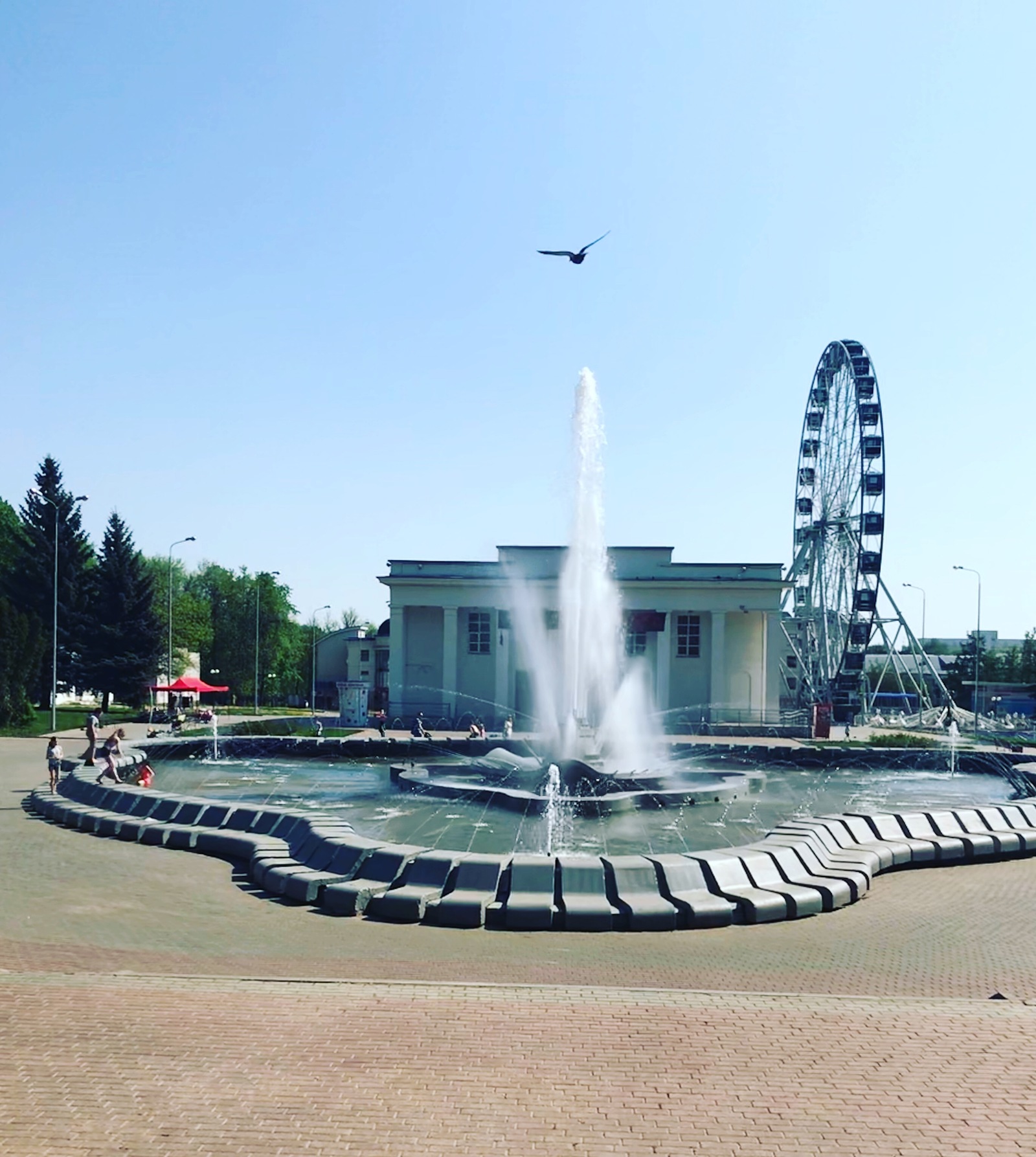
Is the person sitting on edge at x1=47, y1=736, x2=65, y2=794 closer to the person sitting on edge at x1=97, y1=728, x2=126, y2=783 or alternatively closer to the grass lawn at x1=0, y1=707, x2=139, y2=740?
the person sitting on edge at x1=97, y1=728, x2=126, y2=783

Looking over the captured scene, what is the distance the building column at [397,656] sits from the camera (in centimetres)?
6356

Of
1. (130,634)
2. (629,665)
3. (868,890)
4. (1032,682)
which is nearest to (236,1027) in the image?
(868,890)

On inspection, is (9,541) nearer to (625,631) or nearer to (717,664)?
(625,631)

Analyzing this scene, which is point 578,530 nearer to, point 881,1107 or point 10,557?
Answer: point 881,1107

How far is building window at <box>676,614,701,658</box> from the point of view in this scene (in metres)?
62.9

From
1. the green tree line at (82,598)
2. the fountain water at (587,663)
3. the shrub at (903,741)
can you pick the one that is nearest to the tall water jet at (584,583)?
the fountain water at (587,663)

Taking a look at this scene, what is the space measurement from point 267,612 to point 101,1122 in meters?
105

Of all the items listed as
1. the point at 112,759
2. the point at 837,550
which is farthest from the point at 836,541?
the point at 112,759

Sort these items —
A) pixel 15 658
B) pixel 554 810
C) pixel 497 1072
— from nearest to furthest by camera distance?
1. pixel 497 1072
2. pixel 554 810
3. pixel 15 658

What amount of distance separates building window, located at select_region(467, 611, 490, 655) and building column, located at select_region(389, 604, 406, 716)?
13.2 feet

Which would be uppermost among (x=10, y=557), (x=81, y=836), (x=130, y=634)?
(x=10, y=557)

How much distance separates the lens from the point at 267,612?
361 feet

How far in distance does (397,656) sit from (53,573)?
21613mm

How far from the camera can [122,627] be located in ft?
220
